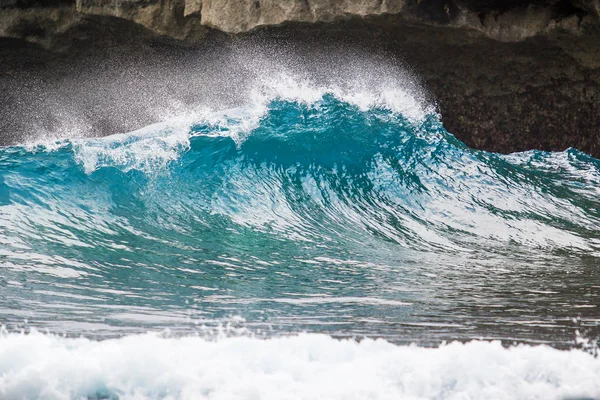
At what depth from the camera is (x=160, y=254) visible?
4824mm

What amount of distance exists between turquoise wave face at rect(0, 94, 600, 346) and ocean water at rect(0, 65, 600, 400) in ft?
0.07

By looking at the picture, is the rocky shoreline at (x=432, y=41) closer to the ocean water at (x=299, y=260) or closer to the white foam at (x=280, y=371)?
the ocean water at (x=299, y=260)

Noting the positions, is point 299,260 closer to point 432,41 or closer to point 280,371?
point 280,371

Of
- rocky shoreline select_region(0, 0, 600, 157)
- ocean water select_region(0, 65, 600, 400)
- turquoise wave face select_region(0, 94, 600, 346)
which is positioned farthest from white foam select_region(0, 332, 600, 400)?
rocky shoreline select_region(0, 0, 600, 157)

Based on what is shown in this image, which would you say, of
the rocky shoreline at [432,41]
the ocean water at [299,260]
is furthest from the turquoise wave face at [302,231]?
the rocky shoreline at [432,41]

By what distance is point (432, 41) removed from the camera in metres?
6.86

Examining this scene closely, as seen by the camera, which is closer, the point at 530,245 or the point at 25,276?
the point at 25,276

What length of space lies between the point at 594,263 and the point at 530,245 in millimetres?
653

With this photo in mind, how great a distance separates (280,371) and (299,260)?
2.45m

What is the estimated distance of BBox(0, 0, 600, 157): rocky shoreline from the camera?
653 cm

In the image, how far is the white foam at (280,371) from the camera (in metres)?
2.19

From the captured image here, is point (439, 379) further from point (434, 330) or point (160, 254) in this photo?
point (160, 254)

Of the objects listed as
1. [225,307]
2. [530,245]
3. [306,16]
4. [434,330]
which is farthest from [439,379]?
[306,16]

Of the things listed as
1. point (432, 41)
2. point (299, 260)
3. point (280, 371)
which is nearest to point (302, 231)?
point (299, 260)
